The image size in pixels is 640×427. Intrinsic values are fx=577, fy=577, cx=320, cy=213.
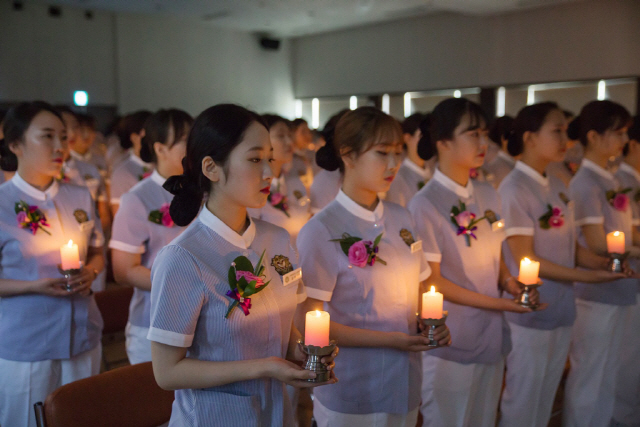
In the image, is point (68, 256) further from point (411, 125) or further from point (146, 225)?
point (411, 125)

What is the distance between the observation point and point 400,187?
4316 mm

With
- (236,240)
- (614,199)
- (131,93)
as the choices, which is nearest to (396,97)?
(131,93)

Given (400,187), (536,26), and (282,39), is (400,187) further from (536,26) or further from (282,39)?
(282,39)

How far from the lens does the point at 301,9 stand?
34.4 ft

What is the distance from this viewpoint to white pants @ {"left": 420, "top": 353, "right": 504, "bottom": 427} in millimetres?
2275

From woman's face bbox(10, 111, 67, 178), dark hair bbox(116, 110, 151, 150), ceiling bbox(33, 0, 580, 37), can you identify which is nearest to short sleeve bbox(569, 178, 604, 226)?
woman's face bbox(10, 111, 67, 178)

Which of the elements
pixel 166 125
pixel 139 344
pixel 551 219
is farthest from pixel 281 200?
pixel 551 219

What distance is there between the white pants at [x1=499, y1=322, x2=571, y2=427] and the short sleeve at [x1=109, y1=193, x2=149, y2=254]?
1726 mm

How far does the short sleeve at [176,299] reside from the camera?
132cm

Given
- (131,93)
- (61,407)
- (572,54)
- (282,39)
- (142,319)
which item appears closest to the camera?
(61,407)

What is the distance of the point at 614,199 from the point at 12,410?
9.79 feet

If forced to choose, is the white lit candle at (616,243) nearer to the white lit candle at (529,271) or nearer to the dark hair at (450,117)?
the white lit candle at (529,271)

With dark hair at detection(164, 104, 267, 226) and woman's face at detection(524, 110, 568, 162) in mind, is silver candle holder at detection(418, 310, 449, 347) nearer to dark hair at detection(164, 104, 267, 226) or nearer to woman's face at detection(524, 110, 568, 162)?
dark hair at detection(164, 104, 267, 226)

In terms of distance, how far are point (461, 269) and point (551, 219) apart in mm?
676
